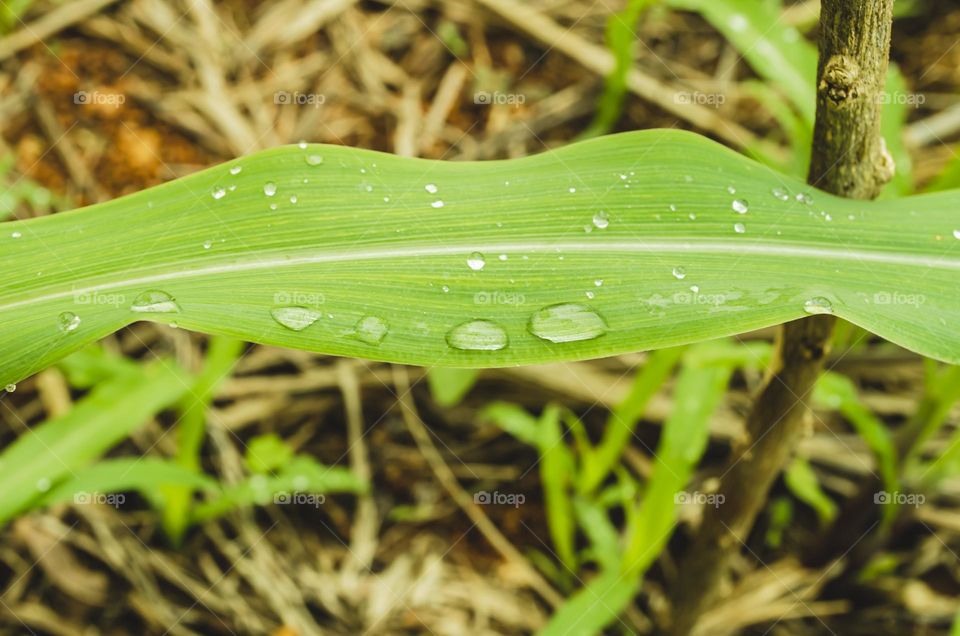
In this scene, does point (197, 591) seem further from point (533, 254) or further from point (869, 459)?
point (869, 459)

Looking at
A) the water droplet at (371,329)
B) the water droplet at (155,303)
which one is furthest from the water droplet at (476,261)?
the water droplet at (155,303)

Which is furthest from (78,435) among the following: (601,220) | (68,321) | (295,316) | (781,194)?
(781,194)

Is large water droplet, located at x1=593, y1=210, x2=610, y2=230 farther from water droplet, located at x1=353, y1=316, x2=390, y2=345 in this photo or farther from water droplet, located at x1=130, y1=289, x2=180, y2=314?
water droplet, located at x1=130, y1=289, x2=180, y2=314

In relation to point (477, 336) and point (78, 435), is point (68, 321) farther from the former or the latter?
point (78, 435)

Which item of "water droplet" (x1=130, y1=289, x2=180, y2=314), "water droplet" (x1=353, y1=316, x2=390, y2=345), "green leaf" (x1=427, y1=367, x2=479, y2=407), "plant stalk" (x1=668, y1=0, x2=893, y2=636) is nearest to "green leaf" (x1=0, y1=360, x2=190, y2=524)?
"green leaf" (x1=427, y1=367, x2=479, y2=407)

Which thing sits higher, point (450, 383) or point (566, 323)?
point (566, 323)

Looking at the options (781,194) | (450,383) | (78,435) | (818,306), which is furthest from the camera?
(450,383)

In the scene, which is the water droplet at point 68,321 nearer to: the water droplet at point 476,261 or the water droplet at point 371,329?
the water droplet at point 371,329

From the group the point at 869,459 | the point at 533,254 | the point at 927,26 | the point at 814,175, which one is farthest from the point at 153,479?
the point at 927,26
